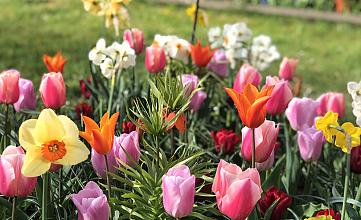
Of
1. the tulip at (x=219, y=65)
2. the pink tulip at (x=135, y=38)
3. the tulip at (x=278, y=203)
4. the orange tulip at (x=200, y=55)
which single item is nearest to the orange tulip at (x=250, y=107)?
the tulip at (x=278, y=203)

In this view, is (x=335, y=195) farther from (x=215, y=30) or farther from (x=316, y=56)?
(x=316, y=56)

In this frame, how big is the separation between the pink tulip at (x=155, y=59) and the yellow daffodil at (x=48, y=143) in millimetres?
1241

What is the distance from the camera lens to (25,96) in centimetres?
271

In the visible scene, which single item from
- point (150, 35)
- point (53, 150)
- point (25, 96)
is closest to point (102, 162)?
point (53, 150)

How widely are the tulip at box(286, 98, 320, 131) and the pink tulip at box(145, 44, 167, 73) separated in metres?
0.58

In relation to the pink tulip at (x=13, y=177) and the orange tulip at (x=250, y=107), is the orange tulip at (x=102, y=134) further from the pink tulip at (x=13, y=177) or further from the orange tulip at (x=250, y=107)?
the orange tulip at (x=250, y=107)

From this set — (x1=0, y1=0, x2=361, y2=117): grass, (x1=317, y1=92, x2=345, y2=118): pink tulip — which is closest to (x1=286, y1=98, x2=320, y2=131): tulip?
(x1=317, y1=92, x2=345, y2=118): pink tulip

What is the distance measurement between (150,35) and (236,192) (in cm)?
526

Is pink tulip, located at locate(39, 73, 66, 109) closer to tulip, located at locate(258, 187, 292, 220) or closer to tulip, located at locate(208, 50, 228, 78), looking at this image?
tulip, located at locate(258, 187, 292, 220)

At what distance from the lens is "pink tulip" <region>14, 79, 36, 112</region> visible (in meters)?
2.69

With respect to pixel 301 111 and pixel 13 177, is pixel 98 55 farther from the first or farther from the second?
pixel 13 177

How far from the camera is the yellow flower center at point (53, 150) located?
1.67 meters

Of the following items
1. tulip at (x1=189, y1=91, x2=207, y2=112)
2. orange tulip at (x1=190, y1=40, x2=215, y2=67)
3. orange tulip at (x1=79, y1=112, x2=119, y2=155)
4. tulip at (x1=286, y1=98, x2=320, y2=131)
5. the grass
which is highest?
orange tulip at (x1=79, y1=112, x2=119, y2=155)

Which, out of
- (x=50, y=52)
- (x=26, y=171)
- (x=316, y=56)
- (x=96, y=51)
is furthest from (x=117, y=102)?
(x=316, y=56)
